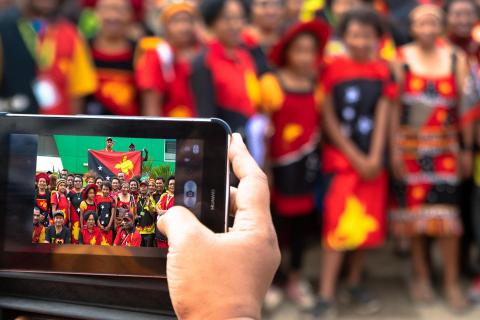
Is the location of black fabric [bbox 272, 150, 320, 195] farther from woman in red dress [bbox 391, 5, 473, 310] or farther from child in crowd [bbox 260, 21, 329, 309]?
woman in red dress [bbox 391, 5, 473, 310]

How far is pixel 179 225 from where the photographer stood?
103cm

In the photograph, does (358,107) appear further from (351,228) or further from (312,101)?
(351,228)

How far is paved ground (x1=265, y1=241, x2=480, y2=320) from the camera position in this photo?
11.7ft

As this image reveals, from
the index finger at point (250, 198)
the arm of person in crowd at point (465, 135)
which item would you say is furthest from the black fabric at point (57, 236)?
the arm of person in crowd at point (465, 135)

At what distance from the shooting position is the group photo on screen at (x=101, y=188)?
3.75 ft

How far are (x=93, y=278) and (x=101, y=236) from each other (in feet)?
0.23

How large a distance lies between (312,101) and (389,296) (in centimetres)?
116

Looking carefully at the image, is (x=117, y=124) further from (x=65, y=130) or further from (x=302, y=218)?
(x=302, y=218)

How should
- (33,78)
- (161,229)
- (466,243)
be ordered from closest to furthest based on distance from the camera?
(161,229) → (33,78) → (466,243)

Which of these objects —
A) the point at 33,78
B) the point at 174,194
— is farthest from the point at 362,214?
the point at 174,194

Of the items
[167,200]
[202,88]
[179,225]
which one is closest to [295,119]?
[202,88]

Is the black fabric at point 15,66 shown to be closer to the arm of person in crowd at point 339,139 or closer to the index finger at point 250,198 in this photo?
the arm of person in crowd at point 339,139

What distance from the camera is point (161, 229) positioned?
1070mm

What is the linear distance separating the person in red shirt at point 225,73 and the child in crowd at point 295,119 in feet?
0.44
